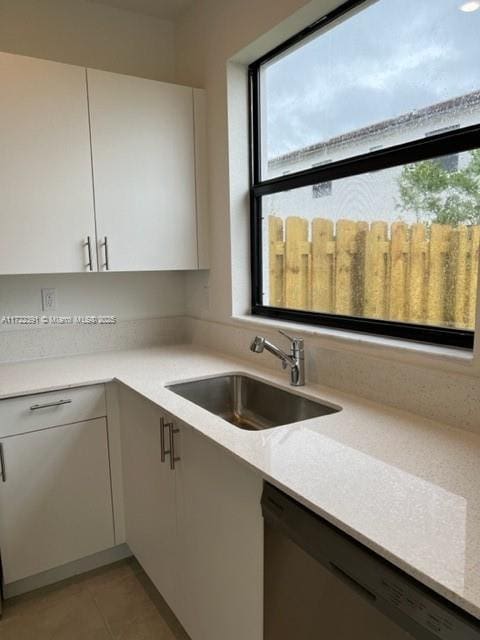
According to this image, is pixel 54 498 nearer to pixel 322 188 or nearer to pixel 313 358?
pixel 313 358

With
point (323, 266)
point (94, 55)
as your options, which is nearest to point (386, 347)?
point (323, 266)

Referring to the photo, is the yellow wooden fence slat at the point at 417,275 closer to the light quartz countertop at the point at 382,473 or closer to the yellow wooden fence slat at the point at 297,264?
the light quartz countertop at the point at 382,473

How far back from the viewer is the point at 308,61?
6.31 ft

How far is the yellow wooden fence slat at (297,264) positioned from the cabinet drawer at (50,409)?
3.12 feet

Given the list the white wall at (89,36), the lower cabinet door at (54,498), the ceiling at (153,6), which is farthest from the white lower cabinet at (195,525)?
the ceiling at (153,6)

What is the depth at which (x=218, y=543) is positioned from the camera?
135 cm

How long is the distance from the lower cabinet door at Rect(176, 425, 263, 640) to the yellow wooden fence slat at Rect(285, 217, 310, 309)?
2.80 ft

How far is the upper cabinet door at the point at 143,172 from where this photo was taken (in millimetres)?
2115

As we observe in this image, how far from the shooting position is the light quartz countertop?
757 mm

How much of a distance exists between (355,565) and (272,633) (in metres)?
0.44

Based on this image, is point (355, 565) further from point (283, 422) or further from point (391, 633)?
point (283, 422)

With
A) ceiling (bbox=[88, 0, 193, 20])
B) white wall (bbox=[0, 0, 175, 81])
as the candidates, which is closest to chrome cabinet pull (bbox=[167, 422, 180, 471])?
white wall (bbox=[0, 0, 175, 81])

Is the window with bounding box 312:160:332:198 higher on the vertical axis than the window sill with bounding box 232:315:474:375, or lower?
higher

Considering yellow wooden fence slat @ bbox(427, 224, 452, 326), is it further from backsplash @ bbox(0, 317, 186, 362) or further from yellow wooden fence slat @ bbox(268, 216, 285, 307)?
backsplash @ bbox(0, 317, 186, 362)
